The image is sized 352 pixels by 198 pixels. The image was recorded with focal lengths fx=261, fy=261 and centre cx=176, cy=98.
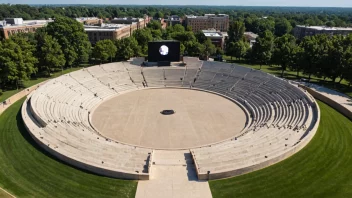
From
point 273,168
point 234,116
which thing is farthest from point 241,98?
point 273,168

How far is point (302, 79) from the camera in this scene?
62.6 m

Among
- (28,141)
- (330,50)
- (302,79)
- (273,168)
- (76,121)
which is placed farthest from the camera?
(302,79)

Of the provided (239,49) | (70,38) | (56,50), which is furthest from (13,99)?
(239,49)

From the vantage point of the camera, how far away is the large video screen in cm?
5941

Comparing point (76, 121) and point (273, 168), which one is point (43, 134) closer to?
point (76, 121)

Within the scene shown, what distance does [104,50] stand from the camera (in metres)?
73.2

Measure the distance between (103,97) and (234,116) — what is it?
2561 centimetres

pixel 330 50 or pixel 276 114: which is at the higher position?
pixel 330 50

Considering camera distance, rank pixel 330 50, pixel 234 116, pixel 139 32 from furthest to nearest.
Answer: pixel 139 32 < pixel 330 50 < pixel 234 116

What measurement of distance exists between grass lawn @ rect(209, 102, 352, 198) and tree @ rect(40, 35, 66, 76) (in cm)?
5199

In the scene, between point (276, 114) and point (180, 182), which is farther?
→ point (276, 114)

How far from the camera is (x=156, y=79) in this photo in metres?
60.6

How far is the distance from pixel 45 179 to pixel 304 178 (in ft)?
83.0

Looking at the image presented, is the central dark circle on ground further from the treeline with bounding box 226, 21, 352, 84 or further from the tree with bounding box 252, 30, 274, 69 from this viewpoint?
the tree with bounding box 252, 30, 274, 69
